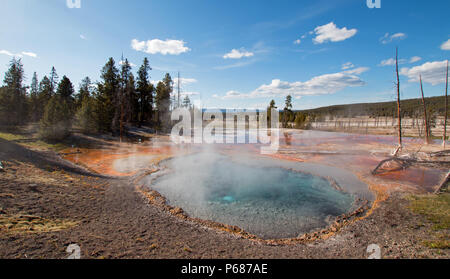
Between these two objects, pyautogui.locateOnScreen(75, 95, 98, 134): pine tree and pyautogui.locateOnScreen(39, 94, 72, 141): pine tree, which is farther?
pyautogui.locateOnScreen(75, 95, 98, 134): pine tree

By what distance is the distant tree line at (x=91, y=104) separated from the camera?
2622 cm

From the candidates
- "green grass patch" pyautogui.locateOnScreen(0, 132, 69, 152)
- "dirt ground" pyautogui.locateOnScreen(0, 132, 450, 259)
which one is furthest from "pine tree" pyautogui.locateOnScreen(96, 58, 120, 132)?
"dirt ground" pyautogui.locateOnScreen(0, 132, 450, 259)

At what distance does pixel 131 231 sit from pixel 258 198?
26.2 feet

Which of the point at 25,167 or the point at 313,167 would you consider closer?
the point at 25,167

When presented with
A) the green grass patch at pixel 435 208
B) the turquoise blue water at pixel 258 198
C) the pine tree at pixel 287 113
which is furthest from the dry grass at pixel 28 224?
A: the pine tree at pixel 287 113

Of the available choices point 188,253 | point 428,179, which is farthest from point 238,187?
point 428,179

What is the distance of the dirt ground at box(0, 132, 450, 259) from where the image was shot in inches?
239

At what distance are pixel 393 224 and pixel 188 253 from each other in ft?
31.6

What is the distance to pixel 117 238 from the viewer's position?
688 centimetres

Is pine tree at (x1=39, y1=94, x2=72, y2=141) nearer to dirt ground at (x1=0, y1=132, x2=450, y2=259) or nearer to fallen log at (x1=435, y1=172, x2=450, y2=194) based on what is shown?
dirt ground at (x1=0, y1=132, x2=450, y2=259)

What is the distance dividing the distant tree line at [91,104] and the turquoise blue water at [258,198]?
64.7 feet

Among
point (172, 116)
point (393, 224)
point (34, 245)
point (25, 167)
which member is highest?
point (172, 116)
